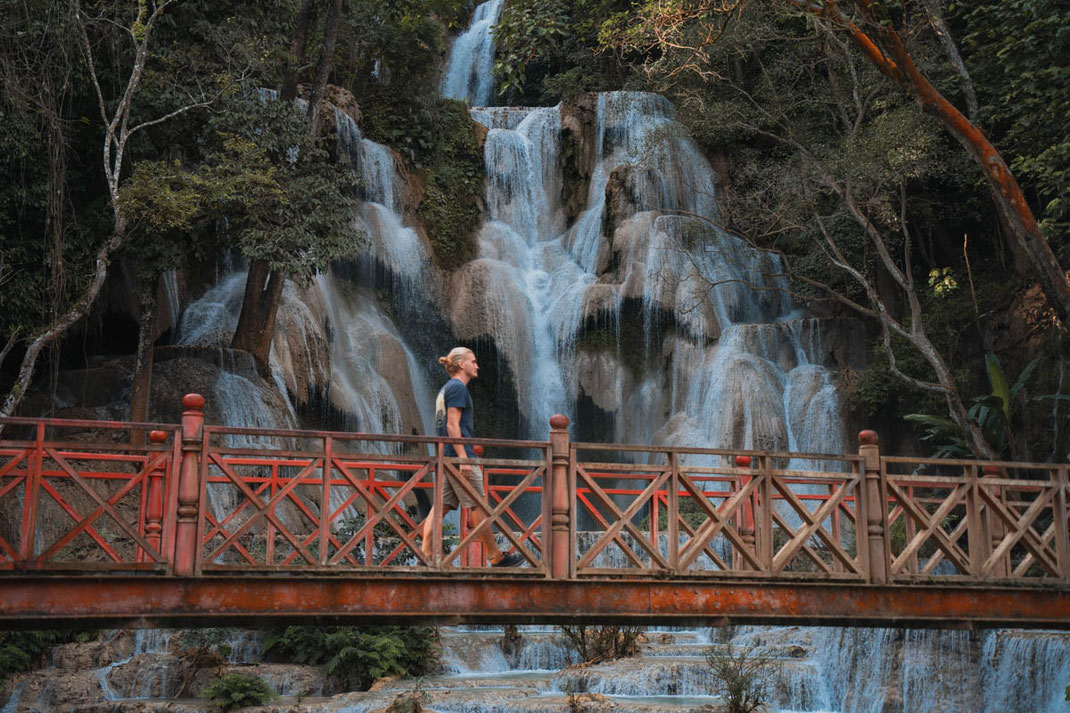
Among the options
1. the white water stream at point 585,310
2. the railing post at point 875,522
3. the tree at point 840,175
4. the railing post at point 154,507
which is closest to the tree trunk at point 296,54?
the white water stream at point 585,310

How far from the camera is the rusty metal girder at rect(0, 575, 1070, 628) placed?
768 centimetres

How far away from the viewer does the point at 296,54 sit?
2072 cm

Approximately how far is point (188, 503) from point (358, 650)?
6.99 metres

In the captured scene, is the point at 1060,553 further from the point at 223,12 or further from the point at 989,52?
the point at 223,12

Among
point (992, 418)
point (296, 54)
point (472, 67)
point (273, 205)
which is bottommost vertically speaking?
point (992, 418)

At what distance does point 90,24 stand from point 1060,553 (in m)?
14.9

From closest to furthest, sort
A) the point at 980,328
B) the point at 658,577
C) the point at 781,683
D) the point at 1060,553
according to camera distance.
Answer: the point at 658,577
the point at 1060,553
the point at 781,683
the point at 980,328

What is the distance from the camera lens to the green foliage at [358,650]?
14.3 metres

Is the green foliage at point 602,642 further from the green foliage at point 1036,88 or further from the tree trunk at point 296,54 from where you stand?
the tree trunk at point 296,54

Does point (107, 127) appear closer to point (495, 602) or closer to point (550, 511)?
point (550, 511)

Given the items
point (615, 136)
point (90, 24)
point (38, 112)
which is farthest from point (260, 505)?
point (615, 136)

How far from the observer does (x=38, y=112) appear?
52.1 feet

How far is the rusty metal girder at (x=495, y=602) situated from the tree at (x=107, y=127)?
744cm

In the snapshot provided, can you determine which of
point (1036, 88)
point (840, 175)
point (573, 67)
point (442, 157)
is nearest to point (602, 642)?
point (840, 175)
